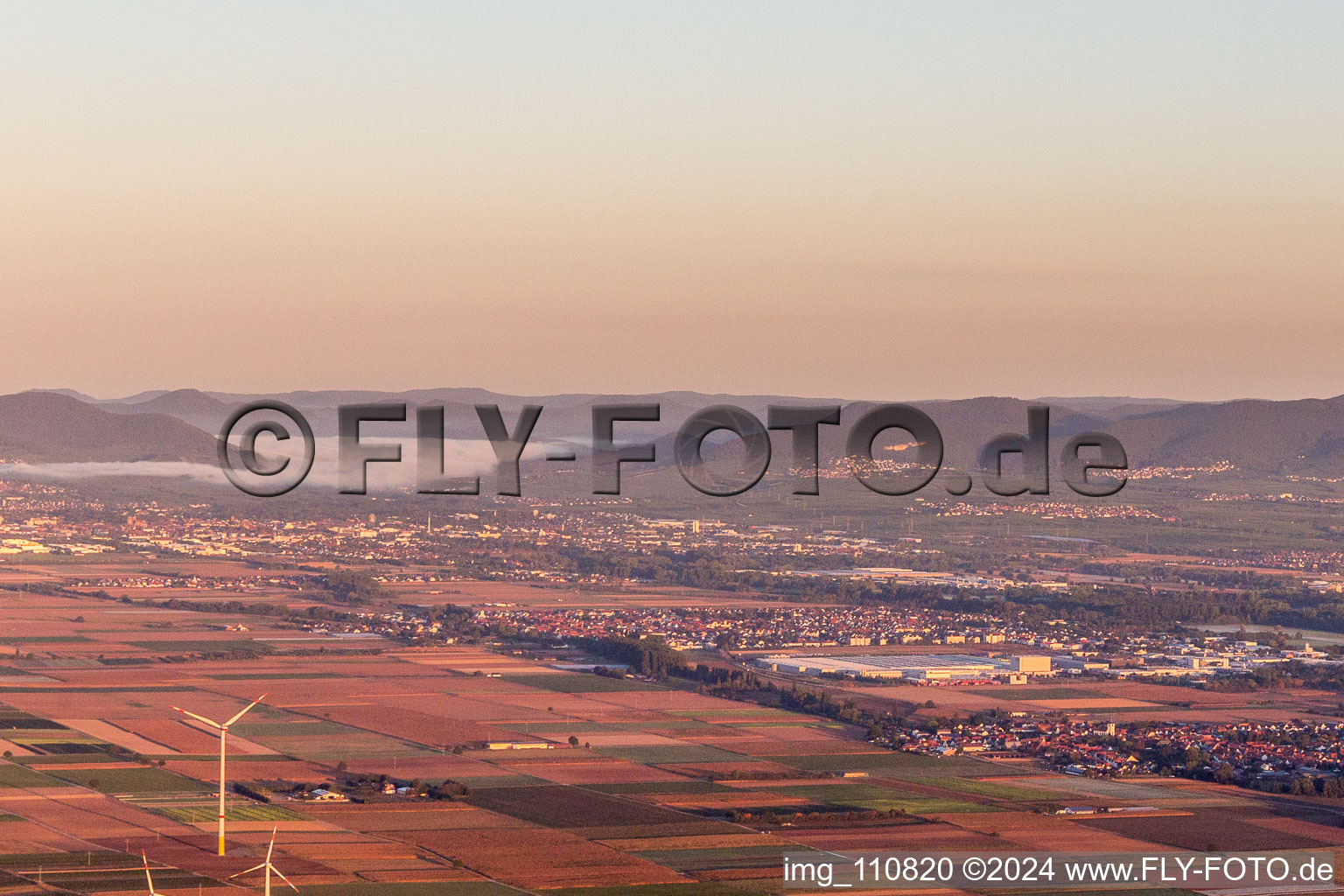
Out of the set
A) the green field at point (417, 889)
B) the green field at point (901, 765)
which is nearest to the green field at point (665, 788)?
the green field at point (901, 765)

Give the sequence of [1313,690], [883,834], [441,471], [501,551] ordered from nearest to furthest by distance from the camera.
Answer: [883,834], [1313,690], [501,551], [441,471]

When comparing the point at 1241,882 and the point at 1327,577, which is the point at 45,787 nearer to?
the point at 1241,882

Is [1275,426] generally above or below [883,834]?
above

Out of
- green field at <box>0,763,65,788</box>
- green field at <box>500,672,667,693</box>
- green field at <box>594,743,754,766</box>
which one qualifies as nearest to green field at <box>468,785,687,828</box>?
green field at <box>594,743,754,766</box>

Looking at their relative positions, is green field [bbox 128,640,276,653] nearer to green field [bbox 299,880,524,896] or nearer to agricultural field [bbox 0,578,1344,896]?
agricultural field [bbox 0,578,1344,896]

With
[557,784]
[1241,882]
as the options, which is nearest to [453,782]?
[557,784]
